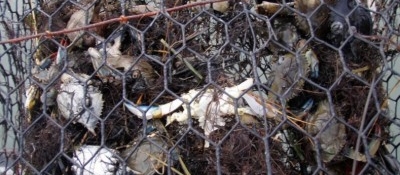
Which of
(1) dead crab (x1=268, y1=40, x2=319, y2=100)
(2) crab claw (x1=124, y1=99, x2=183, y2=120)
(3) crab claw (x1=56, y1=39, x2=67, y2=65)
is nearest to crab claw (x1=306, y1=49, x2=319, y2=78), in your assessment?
(1) dead crab (x1=268, y1=40, x2=319, y2=100)

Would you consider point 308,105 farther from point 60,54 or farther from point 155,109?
point 60,54

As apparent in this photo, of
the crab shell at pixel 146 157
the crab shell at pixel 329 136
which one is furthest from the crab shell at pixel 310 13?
the crab shell at pixel 146 157

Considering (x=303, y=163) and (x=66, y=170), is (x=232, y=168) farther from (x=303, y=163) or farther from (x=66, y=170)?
(x=66, y=170)

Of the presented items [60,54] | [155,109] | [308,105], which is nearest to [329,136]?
[308,105]

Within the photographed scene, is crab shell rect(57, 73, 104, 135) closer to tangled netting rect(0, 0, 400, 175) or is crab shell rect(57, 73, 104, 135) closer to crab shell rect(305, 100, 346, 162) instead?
tangled netting rect(0, 0, 400, 175)

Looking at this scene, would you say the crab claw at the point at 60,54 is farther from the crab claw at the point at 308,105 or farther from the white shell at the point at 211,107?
the crab claw at the point at 308,105

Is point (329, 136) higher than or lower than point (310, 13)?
lower

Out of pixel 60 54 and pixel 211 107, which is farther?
pixel 60 54
